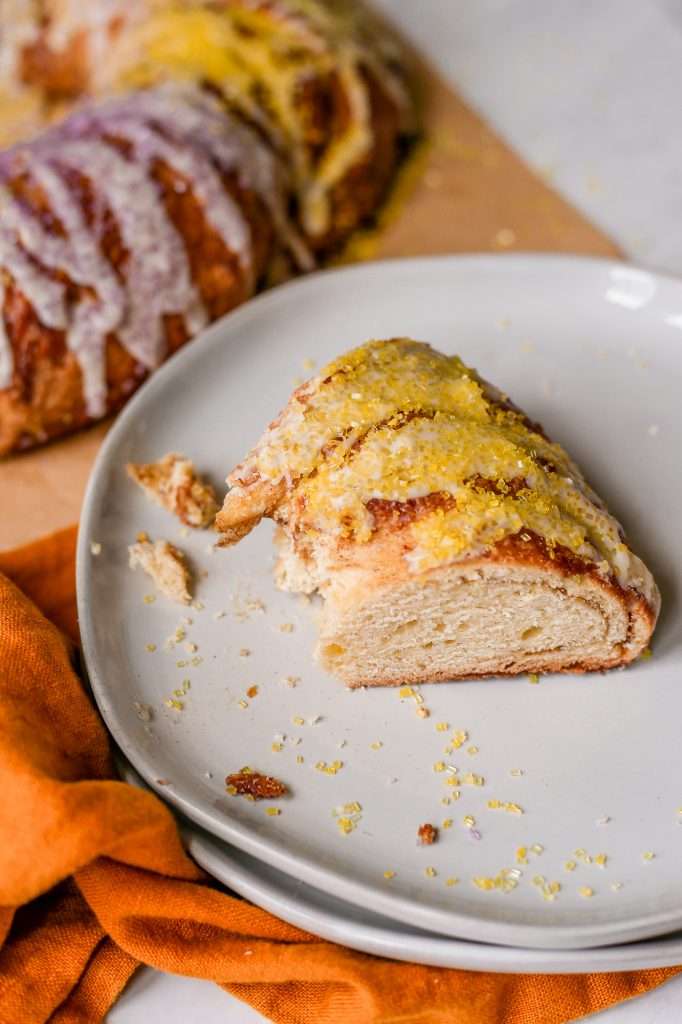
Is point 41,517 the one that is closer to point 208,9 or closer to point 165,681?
point 165,681

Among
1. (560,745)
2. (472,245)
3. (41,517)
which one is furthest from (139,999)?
(472,245)

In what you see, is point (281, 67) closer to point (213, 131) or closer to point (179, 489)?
point (213, 131)

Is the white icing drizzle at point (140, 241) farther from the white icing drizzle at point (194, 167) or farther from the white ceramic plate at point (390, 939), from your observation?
the white ceramic plate at point (390, 939)

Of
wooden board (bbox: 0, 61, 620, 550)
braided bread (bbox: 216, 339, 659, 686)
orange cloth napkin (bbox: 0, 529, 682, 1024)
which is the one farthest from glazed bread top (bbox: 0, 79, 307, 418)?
orange cloth napkin (bbox: 0, 529, 682, 1024)

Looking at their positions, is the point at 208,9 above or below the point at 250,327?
above

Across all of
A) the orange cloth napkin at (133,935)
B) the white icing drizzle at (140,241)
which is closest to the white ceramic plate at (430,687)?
the orange cloth napkin at (133,935)
